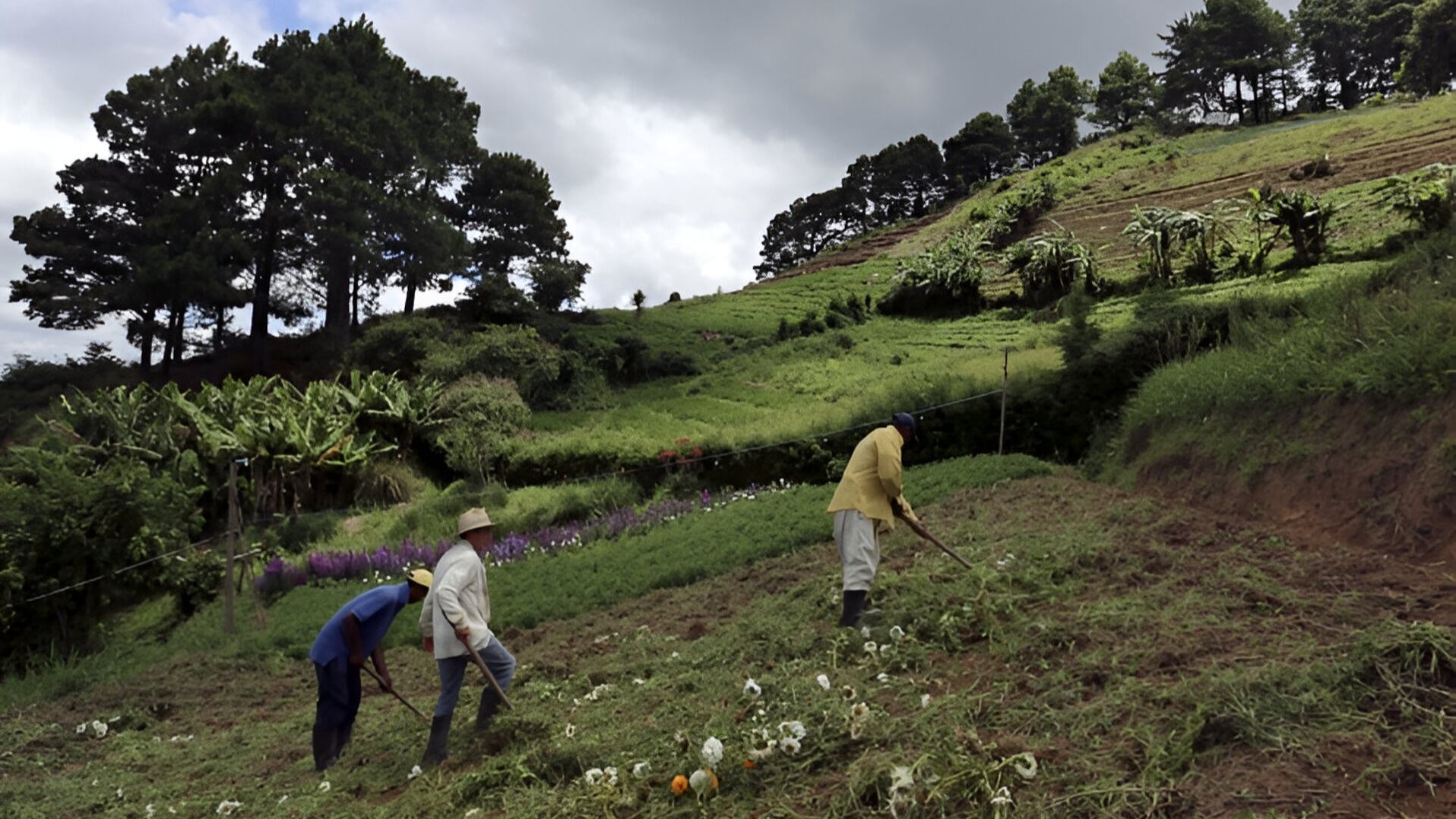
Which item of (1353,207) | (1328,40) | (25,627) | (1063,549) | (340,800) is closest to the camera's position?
(340,800)

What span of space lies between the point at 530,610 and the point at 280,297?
78.2 ft

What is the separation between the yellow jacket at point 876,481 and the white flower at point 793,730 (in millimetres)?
2361

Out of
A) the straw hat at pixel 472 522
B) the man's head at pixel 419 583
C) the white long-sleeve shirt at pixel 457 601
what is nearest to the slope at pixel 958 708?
the white long-sleeve shirt at pixel 457 601

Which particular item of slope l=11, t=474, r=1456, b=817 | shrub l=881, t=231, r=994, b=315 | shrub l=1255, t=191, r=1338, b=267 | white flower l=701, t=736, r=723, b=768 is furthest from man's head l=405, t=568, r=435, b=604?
shrub l=881, t=231, r=994, b=315

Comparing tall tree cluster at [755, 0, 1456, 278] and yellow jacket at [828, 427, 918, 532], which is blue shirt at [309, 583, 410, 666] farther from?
tall tree cluster at [755, 0, 1456, 278]

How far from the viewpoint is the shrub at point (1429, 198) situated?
14562mm

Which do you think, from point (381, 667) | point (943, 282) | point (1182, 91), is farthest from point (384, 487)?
point (1182, 91)

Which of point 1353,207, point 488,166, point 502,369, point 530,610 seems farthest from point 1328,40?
point 530,610

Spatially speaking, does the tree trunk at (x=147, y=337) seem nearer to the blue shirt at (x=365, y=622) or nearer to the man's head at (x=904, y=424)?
the blue shirt at (x=365, y=622)

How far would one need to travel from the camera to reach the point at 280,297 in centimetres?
2880

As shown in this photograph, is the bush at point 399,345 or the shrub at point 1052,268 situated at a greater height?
the shrub at point 1052,268

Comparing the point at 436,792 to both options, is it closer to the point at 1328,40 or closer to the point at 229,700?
the point at 229,700

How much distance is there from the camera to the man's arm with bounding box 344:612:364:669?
19.5 ft

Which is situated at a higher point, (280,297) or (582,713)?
(280,297)
